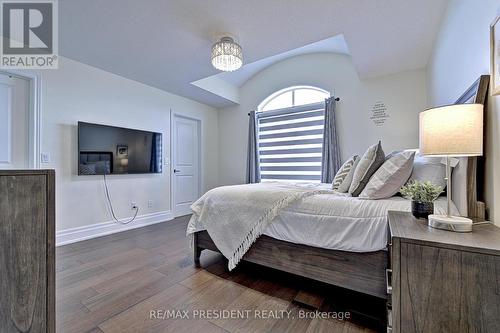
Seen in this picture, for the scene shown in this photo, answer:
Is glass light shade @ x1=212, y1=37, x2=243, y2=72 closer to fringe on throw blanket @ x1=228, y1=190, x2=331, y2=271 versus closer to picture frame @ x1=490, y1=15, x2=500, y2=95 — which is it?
fringe on throw blanket @ x1=228, y1=190, x2=331, y2=271

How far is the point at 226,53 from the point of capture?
2.33 meters

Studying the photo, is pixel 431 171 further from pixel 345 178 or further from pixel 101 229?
pixel 101 229

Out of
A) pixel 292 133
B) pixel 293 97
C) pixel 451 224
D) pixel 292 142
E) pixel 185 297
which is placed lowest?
pixel 185 297

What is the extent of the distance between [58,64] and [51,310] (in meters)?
3.08

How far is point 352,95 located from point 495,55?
8.86 feet

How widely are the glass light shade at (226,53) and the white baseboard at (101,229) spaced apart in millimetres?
2710

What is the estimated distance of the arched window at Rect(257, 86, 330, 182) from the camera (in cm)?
393

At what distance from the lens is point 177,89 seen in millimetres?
3904

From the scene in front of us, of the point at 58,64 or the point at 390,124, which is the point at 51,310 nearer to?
the point at 58,64

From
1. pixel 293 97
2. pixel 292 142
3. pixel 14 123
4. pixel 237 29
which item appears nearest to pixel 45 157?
pixel 14 123

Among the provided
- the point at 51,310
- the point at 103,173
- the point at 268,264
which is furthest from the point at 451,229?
the point at 103,173

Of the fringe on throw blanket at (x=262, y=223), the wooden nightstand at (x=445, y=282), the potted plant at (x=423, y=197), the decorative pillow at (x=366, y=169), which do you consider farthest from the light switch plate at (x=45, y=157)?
the potted plant at (x=423, y=197)

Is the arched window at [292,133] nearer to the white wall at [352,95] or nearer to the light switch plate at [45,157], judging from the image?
the white wall at [352,95]

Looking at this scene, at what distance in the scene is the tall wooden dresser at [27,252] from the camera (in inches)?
31.7
